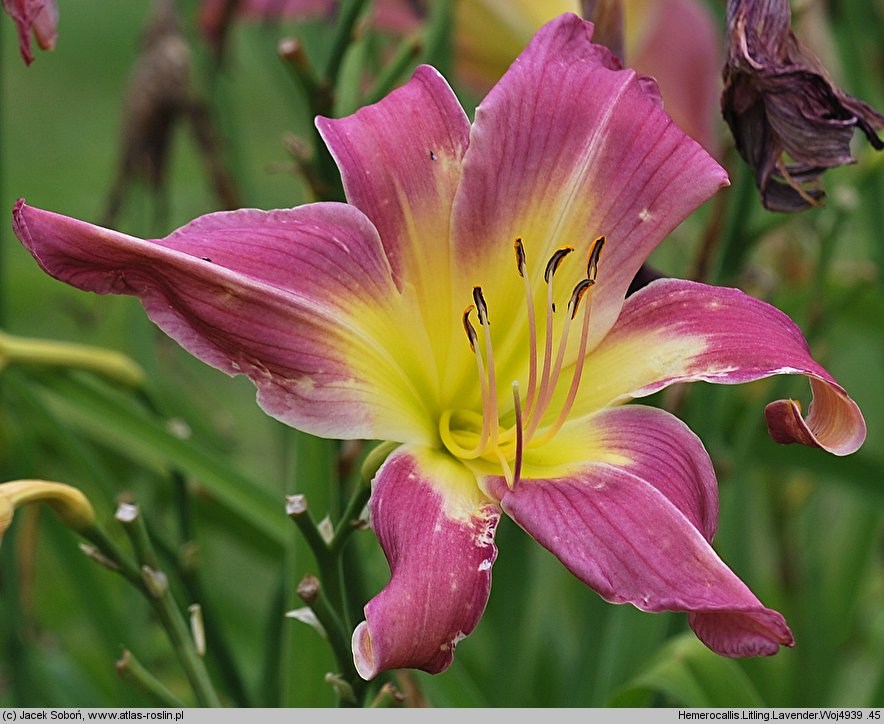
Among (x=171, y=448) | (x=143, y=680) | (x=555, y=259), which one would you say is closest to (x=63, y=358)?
(x=171, y=448)

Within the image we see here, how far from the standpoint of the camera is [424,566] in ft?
1.12

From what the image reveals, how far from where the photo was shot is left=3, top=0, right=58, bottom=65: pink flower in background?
386 millimetres

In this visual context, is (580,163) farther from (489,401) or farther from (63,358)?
(63,358)

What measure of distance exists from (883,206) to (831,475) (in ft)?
→ 0.63

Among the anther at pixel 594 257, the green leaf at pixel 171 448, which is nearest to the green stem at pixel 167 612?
the green leaf at pixel 171 448

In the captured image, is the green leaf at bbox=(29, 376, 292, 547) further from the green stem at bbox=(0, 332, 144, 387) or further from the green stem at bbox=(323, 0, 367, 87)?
the green stem at bbox=(323, 0, 367, 87)

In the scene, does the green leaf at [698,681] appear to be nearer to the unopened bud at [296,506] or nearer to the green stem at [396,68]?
the unopened bud at [296,506]

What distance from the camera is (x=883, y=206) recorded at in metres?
0.78

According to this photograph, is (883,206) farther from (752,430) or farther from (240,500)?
(240,500)

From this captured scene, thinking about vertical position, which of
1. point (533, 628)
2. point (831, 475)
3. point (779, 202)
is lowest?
point (533, 628)

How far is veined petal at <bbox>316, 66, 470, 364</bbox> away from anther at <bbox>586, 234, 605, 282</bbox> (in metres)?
0.06

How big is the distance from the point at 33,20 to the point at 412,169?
5.7 inches
